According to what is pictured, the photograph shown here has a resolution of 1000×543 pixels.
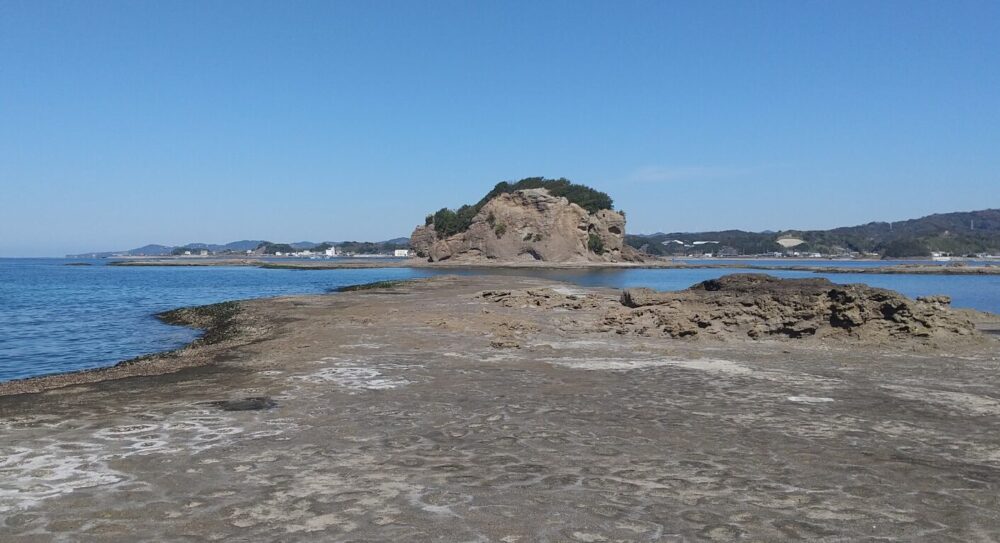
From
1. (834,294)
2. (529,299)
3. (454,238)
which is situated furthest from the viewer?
(454,238)

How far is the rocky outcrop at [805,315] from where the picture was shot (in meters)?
18.7

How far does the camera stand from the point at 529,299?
31.5m

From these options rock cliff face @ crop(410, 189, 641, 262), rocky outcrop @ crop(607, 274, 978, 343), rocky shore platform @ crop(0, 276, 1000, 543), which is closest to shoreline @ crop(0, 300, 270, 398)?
rocky shore platform @ crop(0, 276, 1000, 543)

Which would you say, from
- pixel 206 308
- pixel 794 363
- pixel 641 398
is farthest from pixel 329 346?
pixel 206 308

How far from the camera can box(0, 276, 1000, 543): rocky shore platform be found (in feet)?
18.2

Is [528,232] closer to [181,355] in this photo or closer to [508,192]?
[508,192]

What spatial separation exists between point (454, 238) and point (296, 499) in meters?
147

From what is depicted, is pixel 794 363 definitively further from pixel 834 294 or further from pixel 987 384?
pixel 834 294

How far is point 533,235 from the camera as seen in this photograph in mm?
143750

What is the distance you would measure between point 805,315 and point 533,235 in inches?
4878

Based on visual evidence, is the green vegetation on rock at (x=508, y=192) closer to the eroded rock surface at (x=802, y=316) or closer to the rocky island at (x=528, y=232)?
the rocky island at (x=528, y=232)

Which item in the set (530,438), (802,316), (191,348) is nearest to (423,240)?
(191,348)

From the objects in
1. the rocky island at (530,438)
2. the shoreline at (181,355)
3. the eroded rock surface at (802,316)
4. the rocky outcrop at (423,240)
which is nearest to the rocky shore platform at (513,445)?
the rocky island at (530,438)

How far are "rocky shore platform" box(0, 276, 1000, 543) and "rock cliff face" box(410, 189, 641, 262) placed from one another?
4937 inches
